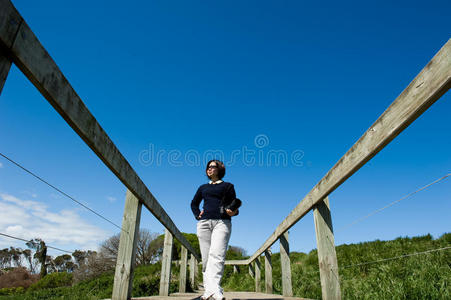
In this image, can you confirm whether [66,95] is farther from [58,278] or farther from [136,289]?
[58,278]

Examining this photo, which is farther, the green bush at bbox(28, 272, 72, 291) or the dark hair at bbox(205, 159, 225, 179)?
the green bush at bbox(28, 272, 72, 291)

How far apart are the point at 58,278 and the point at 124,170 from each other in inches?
369

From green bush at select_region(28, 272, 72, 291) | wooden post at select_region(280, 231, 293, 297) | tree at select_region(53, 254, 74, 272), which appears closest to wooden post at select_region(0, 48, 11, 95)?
wooden post at select_region(280, 231, 293, 297)

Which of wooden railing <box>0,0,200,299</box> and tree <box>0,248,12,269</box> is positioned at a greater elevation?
wooden railing <box>0,0,200,299</box>

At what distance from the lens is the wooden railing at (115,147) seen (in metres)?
0.96

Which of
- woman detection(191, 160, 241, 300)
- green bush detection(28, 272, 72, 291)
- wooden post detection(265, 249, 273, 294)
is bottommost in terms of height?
green bush detection(28, 272, 72, 291)

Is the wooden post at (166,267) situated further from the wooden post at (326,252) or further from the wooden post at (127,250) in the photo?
the wooden post at (326,252)

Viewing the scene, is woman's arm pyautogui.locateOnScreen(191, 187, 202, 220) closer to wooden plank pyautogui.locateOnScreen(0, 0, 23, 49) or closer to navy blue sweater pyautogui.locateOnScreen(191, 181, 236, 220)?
navy blue sweater pyautogui.locateOnScreen(191, 181, 236, 220)

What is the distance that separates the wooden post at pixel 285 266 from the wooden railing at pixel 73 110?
2380mm

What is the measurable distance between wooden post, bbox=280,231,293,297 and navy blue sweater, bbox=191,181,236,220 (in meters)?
1.82

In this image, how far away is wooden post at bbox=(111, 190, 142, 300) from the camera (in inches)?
86.8

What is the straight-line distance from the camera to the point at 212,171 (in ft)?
10.6

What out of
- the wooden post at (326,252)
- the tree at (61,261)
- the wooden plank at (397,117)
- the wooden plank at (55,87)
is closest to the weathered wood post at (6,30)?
the wooden plank at (55,87)

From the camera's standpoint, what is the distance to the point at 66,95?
1.25 metres
